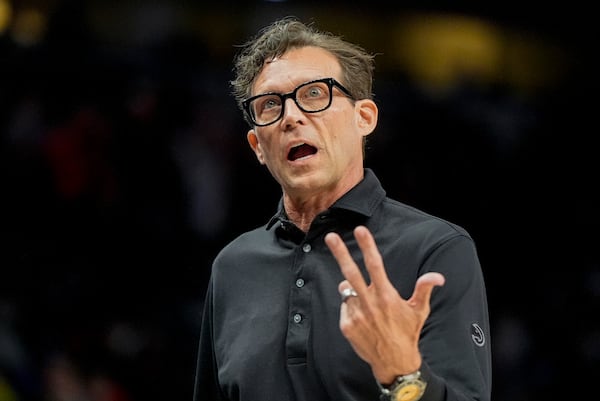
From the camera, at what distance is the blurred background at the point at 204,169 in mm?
5090

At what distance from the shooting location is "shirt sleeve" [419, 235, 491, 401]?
1940 millimetres

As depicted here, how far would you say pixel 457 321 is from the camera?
1.99 m

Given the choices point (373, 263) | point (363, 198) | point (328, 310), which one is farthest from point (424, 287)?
point (363, 198)

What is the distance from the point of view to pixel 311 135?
2.28 meters

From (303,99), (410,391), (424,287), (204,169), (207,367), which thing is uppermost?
(303,99)

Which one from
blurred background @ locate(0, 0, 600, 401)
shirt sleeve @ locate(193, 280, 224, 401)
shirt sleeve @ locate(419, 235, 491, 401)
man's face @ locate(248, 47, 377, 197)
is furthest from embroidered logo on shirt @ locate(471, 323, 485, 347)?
blurred background @ locate(0, 0, 600, 401)

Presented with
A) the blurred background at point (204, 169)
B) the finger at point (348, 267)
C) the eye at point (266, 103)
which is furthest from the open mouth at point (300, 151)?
the blurred background at point (204, 169)

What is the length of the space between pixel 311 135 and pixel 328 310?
0.39 metres

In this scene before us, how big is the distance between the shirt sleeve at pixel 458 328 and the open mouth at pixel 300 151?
385mm

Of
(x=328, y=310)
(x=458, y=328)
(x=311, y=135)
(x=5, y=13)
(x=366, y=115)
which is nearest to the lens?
(x=458, y=328)

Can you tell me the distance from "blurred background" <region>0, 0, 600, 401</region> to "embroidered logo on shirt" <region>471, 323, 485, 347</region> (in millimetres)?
2912

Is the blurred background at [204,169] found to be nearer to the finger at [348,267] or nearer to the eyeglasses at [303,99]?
the eyeglasses at [303,99]

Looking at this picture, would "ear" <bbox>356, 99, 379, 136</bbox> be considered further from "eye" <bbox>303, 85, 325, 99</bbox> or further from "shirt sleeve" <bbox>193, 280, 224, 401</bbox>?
"shirt sleeve" <bbox>193, 280, 224, 401</bbox>

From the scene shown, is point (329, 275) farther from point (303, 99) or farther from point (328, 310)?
point (303, 99)
